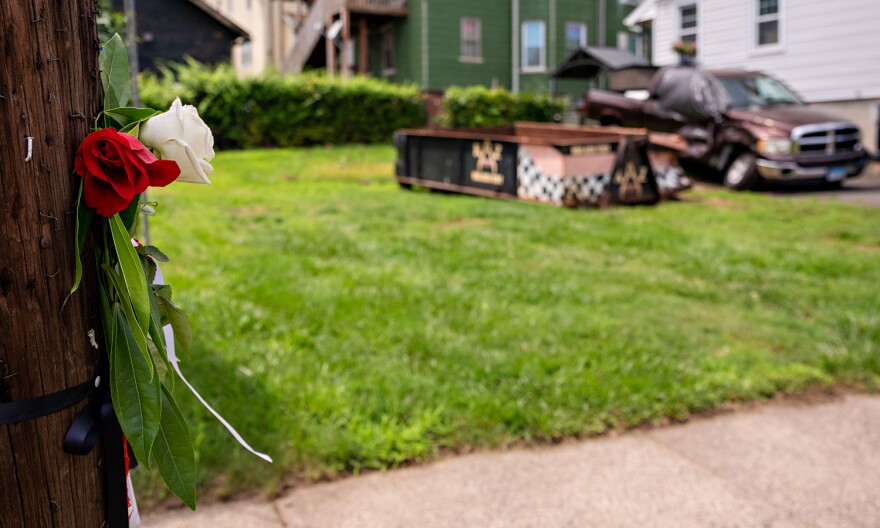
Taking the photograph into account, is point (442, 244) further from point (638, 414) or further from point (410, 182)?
point (410, 182)

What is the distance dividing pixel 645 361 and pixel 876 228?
5.98 m

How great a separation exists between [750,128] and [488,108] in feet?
32.4

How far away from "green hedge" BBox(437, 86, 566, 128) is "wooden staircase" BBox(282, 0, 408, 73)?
21.0 feet

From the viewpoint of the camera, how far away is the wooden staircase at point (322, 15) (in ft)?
87.1

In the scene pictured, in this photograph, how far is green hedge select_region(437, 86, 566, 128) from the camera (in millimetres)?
21625

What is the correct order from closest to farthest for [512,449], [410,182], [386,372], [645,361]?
[512,449], [386,372], [645,361], [410,182]

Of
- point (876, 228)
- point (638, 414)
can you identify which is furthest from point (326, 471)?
point (876, 228)

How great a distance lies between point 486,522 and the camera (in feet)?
10.4

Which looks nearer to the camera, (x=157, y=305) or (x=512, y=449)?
(x=157, y=305)

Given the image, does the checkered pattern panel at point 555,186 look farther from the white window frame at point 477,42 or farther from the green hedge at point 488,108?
the white window frame at point 477,42

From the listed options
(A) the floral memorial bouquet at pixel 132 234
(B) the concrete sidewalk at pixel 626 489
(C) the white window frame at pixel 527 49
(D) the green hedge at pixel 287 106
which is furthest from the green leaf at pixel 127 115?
(C) the white window frame at pixel 527 49

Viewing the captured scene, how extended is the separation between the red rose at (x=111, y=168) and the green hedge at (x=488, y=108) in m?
20.5

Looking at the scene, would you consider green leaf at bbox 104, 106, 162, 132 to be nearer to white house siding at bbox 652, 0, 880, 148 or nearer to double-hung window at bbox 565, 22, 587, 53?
white house siding at bbox 652, 0, 880, 148

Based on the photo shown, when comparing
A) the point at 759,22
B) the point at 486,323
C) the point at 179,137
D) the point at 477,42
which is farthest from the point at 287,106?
the point at 179,137
